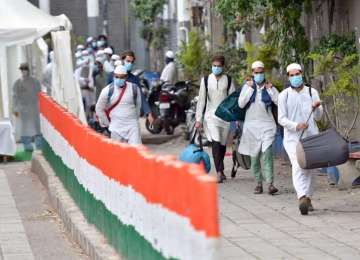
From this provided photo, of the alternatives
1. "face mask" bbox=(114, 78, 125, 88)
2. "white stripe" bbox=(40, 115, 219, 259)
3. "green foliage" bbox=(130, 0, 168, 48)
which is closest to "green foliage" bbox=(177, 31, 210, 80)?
"face mask" bbox=(114, 78, 125, 88)

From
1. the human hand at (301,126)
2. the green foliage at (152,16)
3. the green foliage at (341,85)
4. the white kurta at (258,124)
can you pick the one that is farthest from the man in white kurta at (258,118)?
the green foliage at (152,16)

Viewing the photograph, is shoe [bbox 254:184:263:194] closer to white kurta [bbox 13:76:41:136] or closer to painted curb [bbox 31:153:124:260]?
painted curb [bbox 31:153:124:260]

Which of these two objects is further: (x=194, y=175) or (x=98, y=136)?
(x=98, y=136)

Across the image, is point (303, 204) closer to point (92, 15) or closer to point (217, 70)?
point (217, 70)

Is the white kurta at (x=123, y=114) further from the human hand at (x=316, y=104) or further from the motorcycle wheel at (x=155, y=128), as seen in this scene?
the motorcycle wheel at (x=155, y=128)

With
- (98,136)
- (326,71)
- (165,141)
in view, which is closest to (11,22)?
(165,141)

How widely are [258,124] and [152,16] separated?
86.6 feet

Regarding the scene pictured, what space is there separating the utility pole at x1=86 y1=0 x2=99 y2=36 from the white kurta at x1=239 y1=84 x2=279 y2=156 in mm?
31552

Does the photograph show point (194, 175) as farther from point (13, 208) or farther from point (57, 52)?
point (57, 52)

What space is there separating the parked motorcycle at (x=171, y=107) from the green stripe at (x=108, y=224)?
9244mm

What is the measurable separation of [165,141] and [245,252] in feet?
48.6

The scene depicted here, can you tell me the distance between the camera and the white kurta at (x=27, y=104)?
25422 mm

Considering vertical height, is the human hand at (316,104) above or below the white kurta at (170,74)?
above

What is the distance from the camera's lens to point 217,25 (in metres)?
30.8
